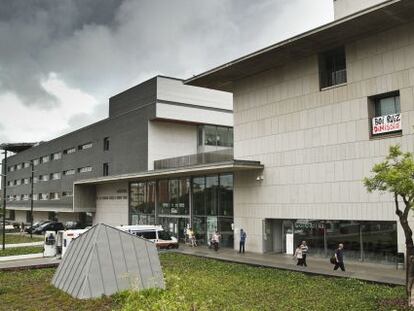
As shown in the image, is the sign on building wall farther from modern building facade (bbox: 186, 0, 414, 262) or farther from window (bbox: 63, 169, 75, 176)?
window (bbox: 63, 169, 75, 176)

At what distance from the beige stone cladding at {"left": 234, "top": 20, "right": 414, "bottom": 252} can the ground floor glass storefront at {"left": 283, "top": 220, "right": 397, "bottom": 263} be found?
60 centimetres

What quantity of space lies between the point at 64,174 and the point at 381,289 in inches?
2034

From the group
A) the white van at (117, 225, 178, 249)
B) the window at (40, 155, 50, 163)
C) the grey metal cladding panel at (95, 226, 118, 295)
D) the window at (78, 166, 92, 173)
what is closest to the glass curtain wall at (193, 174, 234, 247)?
the white van at (117, 225, 178, 249)

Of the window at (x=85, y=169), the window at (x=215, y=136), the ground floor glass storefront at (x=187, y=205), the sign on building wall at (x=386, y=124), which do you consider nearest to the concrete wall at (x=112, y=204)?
the ground floor glass storefront at (x=187, y=205)

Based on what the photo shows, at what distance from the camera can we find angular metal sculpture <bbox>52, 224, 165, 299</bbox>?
1641cm

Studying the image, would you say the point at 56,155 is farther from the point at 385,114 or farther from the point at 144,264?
the point at 385,114

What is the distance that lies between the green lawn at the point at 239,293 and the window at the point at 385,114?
317 inches

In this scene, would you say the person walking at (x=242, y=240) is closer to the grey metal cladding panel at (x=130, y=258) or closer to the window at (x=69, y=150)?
the grey metal cladding panel at (x=130, y=258)

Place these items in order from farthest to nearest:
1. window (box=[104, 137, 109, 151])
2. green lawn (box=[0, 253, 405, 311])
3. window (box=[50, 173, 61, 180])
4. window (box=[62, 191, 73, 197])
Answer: window (box=[50, 173, 61, 180]), window (box=[62, 191, 73, 197]), window (box=[104, 137, 109, 151]), green lawn (box=[0, 253, 405, 311])

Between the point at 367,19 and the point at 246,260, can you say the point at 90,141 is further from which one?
the point at 367,19

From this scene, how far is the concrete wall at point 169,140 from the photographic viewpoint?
144 ft

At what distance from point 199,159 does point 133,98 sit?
13.7 meters

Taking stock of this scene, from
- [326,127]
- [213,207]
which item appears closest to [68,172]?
[213,207]

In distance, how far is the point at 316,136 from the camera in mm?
26297
